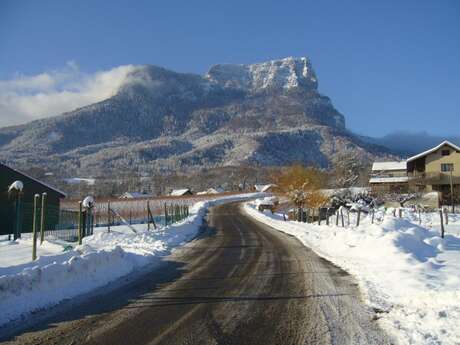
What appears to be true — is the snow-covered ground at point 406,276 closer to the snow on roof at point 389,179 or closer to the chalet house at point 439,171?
the chalet house at point 439,171

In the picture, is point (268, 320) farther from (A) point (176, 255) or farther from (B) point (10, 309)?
(A) point (176, 255)

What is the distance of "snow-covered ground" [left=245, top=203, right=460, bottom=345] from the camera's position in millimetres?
6591

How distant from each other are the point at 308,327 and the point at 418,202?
Answer: 5215 centimetres

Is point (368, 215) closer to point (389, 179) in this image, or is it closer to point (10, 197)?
point (10, 197)

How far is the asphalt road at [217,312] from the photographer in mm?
6309

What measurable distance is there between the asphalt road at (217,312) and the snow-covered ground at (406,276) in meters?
0.40

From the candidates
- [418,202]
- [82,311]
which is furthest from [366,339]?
[418,202]

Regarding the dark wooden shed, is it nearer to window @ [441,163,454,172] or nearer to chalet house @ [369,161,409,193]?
chalet house @ [369,161,409,193]

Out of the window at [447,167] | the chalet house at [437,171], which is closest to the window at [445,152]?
the chalet house at [437,171]

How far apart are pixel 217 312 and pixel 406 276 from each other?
5.00 m

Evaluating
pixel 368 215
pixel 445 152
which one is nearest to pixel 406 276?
pixel 368 215

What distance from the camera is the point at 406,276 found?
10297 millimetres

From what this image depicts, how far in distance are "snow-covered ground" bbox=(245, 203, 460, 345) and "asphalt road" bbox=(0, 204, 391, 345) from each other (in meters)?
0.40

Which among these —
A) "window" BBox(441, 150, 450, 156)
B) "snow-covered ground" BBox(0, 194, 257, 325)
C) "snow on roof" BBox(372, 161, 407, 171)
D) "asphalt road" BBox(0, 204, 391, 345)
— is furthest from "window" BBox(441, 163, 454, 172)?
"asphalt road" BBox(0, 204, 391, 345)
